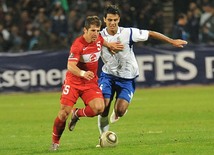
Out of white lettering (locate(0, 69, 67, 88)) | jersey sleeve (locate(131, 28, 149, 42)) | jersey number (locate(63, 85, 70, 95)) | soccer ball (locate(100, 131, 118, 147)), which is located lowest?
white lettering (locate(0, 69, 67, 88))

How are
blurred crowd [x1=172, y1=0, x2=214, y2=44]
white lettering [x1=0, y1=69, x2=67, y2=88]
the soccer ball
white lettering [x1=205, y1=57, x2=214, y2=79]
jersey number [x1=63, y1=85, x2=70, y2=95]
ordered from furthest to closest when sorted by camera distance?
1. blurred crowd [x1=172, y1=0, x2=214, y2=44]
2. white lettering [x1=205, y1=57, x2=214, y2=79]
3. white lettering [x1=0, y1=69, x2=67, y2=88]
4. jersey number [x1=63, y1=85, x2=70, y2=95]
5. the soccer ball

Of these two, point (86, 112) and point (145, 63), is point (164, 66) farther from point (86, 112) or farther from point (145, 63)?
point (86, 112)

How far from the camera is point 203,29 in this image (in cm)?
2800

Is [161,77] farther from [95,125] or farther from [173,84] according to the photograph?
[95,125]

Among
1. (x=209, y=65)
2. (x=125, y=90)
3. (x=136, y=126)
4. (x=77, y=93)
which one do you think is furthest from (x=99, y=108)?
(x=209, y=65)

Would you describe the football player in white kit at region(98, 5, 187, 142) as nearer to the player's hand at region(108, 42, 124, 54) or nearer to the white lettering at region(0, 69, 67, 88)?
the player's hand at region(108, 42, 124, 54)

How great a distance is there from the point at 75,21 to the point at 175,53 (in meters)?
4.42

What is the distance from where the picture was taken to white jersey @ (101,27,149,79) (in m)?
13.3

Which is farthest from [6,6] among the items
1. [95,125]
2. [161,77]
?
[95,125]

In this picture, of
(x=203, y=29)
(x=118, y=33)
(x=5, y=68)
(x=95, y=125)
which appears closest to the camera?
(x=118, y=33)

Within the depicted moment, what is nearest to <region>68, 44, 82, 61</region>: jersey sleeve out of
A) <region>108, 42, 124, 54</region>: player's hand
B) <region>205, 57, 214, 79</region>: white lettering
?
<region>108, 42, 124, 54</region>: player's hand

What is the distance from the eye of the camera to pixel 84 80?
12.2m

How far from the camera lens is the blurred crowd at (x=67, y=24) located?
27.6m

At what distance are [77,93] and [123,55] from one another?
5.35ft
